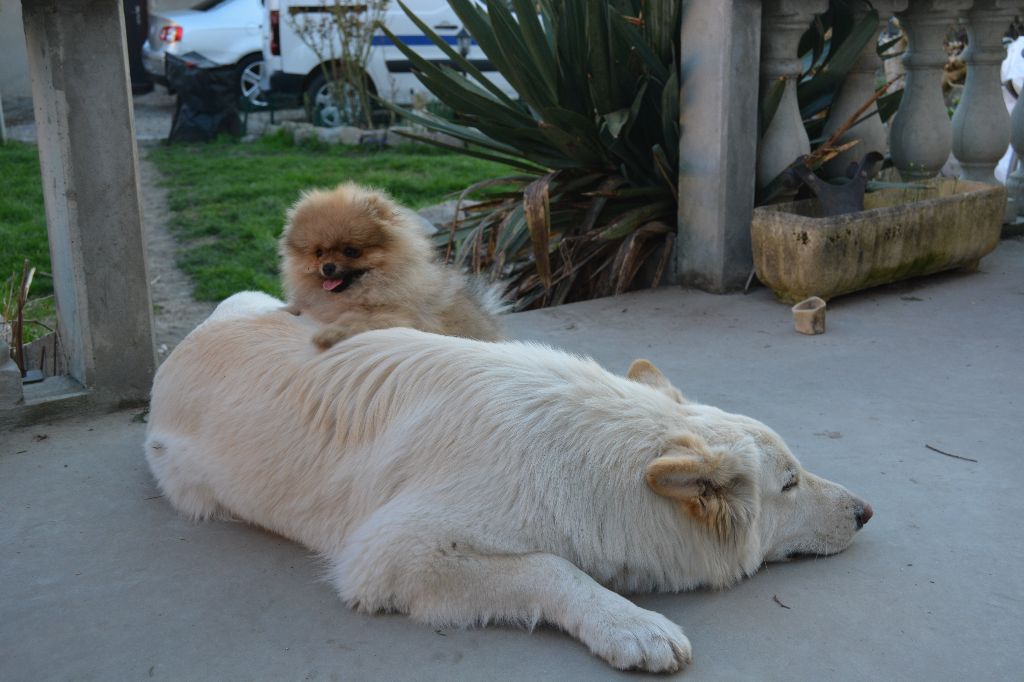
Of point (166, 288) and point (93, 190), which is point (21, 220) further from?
point (93, 190)

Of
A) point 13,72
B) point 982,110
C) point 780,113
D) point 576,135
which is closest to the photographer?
point 780,113

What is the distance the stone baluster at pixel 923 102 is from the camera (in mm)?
6168

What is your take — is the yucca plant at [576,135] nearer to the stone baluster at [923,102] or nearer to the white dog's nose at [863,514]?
the stone baluster at [923,102]

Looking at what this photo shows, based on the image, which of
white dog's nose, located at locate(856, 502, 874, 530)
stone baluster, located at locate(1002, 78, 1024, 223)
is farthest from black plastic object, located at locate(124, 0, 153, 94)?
white dog's nose, located at locate(856, 502, 874, 530)

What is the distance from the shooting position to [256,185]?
34.7ft

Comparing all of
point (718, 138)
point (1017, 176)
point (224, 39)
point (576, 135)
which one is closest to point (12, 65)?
point (224, 39)

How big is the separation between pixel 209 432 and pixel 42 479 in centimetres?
80

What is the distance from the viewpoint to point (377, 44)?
14.7 m

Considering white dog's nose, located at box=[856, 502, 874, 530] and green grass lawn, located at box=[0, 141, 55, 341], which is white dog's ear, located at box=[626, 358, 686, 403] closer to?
white dog's nose, located at box=[856, 502, 874, 530]

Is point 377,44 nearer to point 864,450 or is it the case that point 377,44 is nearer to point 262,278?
point 262,278

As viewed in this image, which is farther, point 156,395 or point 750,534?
point 156,395

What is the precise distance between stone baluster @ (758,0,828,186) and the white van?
923 cm

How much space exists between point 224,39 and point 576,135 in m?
11.3

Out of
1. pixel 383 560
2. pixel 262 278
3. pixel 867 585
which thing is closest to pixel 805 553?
pixel 867 585
